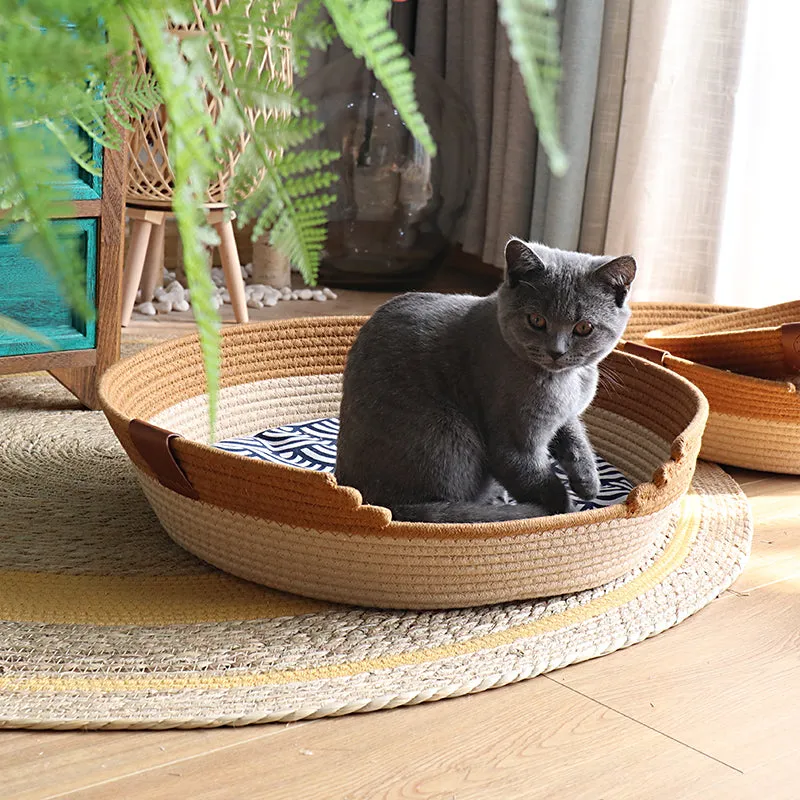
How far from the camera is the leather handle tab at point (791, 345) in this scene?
1.70 meters

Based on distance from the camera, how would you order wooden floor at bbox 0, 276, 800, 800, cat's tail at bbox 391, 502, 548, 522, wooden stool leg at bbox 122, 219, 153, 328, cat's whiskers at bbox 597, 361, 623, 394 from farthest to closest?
1. wooden stool leg at bbox 122, 219, 153, 328
2. cat's whiskers at bbox 597, 361, 623, 394
3. cat's tail at bbox 391, 502, 548, 522
4. wooden floor at bbox 0, 276, 800, 800

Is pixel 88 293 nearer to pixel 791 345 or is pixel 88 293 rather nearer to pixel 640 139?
pixel 791 345

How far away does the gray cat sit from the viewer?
4.38 ft

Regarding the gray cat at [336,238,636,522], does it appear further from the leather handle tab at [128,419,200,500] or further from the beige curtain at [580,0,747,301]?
the beige curtain at [580,0,747,301]

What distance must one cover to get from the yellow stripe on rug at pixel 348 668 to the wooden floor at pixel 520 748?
0.22ft

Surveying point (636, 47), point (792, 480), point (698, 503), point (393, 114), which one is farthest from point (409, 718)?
point (393, 114)

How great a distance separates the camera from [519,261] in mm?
1354

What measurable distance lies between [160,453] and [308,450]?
1.84ft

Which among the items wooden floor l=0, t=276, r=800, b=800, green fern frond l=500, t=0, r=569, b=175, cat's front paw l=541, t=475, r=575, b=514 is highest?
green fern frond l=500, t=0, r=569, b=175

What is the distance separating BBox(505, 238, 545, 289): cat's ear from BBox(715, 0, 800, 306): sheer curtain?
123 cm

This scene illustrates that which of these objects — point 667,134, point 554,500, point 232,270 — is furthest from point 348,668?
point 667,134

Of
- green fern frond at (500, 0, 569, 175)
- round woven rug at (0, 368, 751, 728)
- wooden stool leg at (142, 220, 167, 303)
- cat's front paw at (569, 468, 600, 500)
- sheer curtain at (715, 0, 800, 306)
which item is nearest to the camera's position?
green fern frond at (500, 0, 569, 175)

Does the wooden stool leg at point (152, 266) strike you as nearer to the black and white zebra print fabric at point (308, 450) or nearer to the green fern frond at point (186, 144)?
the black and white zebra print fabric at point (308, 450)

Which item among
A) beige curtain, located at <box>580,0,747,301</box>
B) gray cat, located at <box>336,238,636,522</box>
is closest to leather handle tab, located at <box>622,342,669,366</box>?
gray cat, located at <box>336,238,636,522</box>
